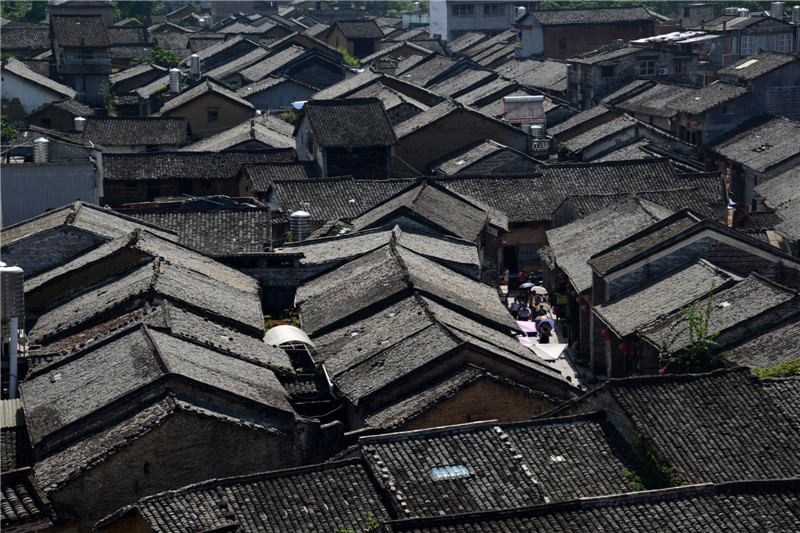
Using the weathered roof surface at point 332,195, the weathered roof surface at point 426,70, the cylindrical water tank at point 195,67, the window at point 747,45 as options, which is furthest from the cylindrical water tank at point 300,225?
the weathered roof surface at point 426,70

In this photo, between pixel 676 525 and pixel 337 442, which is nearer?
pixel 676 525

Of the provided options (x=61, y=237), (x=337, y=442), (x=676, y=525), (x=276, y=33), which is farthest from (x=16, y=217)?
(x=276, y=33)

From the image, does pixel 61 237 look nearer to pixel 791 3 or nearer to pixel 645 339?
pixel 645 339

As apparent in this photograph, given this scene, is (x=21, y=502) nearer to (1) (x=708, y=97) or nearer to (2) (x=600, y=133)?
(2) (x=600, y=133)

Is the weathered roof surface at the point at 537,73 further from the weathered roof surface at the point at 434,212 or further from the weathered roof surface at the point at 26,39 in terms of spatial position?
the weathered roof surface at the point at 434,212

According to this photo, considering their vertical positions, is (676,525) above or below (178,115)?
above

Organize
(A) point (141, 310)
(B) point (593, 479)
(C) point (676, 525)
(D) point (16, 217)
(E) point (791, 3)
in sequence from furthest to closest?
(E) point (791, 3) < (D) point (16, 217) < (A) point (141, 310) < (B) point (593, 479) < (C) point (676, 525)

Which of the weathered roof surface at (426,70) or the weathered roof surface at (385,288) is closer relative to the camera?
the weathered roof surface at (385,288)
